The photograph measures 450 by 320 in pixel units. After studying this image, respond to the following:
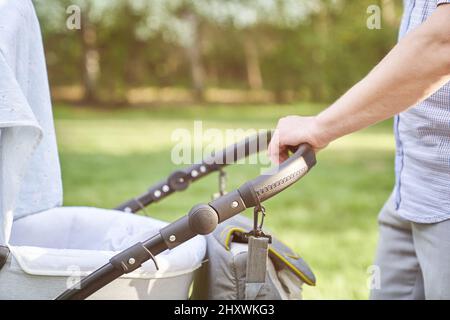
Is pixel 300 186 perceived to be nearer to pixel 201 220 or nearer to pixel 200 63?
pixel 201 220

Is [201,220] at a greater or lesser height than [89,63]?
greater

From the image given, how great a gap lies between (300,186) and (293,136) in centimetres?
484

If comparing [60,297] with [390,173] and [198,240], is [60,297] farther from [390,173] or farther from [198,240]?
[390,173]

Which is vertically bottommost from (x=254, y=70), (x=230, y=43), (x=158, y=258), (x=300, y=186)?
(x=300, y=186)

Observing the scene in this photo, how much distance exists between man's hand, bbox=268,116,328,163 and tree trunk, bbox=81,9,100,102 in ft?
46.8

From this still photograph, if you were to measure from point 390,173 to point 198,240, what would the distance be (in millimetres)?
5543

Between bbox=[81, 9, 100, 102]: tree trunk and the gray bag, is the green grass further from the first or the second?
bbox=[81, 9, 100, 102]: tree trunk

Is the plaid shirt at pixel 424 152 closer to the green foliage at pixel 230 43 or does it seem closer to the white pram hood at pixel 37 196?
the white pram hood at pixel 37 196

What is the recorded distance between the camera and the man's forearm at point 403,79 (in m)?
1.25

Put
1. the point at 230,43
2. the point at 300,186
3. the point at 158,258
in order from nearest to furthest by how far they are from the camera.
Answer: the point at 158,258 → the point at 300,186 → the point at 230,43

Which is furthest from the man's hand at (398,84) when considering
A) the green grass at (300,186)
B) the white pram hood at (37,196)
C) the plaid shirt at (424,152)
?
the green grass at (300,186)

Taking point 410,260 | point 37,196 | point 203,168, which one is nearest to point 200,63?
point 203,168

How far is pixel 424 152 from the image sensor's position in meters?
1.58

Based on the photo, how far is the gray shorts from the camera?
1.58m
